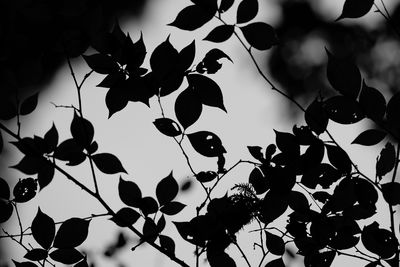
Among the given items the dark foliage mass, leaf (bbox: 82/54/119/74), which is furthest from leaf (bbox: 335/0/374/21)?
leaf (bbox: 82/54/119/74)

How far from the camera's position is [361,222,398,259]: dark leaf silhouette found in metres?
1.02

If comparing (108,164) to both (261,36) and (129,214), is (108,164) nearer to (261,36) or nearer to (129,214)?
(129,214)

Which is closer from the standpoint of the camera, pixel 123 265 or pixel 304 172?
pixel 304 172

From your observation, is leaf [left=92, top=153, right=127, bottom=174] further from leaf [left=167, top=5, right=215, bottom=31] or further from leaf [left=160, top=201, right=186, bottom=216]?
leaf [left=167, top=5, right=215, bottom=31]

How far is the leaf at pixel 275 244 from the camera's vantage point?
1.16m

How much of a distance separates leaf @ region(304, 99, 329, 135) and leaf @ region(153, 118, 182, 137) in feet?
1.00

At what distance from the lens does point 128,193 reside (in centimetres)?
112

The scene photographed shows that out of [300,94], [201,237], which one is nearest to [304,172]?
[201,237]

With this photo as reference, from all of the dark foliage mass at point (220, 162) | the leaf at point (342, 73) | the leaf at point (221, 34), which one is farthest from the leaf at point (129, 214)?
the leaf at point (342, 73)

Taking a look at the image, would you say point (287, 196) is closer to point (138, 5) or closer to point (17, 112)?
point (17, 112)

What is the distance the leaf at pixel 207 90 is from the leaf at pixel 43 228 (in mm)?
454

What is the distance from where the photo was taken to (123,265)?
1.81 meters

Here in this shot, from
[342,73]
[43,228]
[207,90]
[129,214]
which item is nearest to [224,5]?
[207,90]

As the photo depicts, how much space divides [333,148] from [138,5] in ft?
6.11
